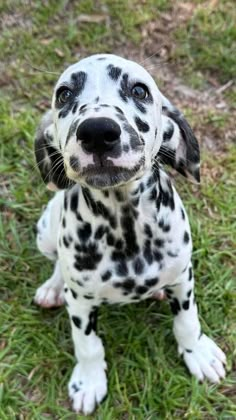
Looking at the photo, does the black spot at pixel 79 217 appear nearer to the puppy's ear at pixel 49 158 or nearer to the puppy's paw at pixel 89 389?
the puppy's ear at pixel 49 158

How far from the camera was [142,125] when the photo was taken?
2.91 meters

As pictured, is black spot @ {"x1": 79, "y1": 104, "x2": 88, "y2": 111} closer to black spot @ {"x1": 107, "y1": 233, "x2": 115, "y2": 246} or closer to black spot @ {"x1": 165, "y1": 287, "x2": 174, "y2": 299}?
black spot @ {"x1": 107, "y1": 233, "x2": 115, "y2": 246}

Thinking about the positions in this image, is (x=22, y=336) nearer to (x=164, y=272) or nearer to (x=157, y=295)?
(x=157, y=295)

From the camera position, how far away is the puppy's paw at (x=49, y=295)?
4.29 m

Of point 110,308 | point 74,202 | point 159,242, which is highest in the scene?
point 74,202

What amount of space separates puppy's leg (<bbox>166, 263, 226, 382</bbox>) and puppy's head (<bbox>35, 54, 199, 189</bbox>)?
773mm

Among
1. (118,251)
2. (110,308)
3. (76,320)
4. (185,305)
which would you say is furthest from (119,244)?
(110,308)

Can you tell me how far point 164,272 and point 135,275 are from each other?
15cm

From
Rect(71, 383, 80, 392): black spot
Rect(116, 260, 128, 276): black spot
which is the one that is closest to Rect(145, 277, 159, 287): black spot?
Rect(116, 260, 128, 276): black spot

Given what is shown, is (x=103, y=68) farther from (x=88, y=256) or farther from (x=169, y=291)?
(x=169, y=291)

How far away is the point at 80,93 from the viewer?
295 centimetres

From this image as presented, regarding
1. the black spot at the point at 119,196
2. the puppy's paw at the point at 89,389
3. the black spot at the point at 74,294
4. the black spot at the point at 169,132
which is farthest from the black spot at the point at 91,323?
the black spot at the point at 169,132

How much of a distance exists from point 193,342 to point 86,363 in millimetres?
626

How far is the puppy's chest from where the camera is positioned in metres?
3.30
